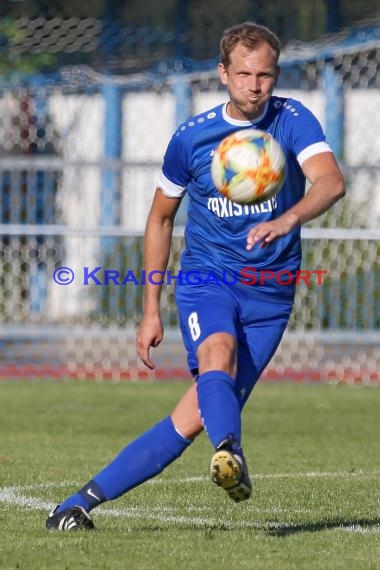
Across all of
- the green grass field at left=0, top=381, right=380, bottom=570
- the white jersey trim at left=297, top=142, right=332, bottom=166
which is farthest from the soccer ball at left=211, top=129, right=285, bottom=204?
the green grass field at left=0, top=381, right=380, bottom=570

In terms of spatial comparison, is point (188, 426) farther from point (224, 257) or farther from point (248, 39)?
point (248, 39)

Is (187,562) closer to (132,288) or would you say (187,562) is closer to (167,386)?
(167,386)

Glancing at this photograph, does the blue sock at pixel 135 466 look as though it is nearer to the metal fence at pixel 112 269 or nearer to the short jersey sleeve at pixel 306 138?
Answer: the short jersey sleeve at pixel 306 138

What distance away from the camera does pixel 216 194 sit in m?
5.84

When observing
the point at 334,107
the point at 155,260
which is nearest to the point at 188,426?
the point at 155,260

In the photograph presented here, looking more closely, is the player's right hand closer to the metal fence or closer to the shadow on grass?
the shadow on grass

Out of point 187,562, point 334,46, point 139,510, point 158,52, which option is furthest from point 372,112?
point 187,562

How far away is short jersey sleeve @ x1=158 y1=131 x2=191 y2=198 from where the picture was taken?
5.95 meters

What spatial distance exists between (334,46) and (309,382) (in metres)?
4.63

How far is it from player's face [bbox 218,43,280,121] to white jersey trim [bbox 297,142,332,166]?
26cm

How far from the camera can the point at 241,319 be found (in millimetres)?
5789

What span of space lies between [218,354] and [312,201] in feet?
2.39

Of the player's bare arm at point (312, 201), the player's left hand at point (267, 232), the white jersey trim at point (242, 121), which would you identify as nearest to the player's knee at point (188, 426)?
the player's bare arm at point (312, 201)

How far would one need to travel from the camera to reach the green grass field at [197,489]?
5.34m
